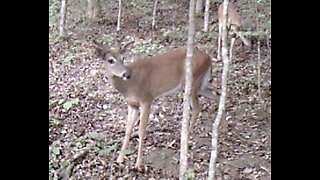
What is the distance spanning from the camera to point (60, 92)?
25.5 feet

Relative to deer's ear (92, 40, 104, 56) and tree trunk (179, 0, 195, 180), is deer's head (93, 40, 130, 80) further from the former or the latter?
tree trunk (179, 0, 195, 180)

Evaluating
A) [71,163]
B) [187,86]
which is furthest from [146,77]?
[187,86]

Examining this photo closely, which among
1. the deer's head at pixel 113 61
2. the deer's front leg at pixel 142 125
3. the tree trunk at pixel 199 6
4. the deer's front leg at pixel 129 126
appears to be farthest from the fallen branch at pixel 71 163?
the tree trunk at pixel 199 6

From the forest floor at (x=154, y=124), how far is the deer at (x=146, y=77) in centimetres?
34

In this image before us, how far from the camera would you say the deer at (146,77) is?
18.1ft

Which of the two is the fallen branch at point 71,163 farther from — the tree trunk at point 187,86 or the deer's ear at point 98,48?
the tree trunk at point 187,86

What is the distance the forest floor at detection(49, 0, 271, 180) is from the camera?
5.14m

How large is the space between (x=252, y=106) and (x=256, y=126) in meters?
0.65

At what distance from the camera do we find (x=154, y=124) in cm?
646

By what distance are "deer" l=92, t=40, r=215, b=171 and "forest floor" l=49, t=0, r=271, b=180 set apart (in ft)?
1.10

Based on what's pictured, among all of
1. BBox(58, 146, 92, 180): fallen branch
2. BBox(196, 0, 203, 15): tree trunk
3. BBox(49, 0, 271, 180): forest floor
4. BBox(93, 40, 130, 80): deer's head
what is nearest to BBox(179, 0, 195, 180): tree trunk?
BBox(49, 0, 271, 180): forest floor

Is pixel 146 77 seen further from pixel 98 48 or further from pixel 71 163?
pixel 71 163
